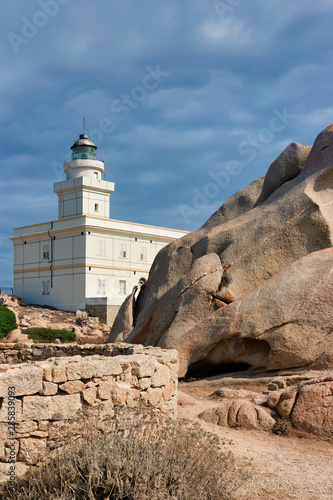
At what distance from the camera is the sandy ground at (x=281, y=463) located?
5.32 metres

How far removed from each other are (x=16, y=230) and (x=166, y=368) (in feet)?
126

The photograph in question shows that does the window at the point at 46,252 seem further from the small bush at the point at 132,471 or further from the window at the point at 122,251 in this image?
the small bush at the point at 132,471

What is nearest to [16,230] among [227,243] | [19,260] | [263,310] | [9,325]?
[19,260]

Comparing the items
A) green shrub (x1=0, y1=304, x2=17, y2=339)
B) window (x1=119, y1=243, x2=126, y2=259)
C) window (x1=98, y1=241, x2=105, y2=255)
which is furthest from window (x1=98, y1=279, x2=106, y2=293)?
green shrub (x1=0, y1=304, x2=17, y2=339)

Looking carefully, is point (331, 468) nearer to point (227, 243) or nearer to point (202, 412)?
point (202, 412)

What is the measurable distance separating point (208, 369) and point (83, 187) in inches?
1218

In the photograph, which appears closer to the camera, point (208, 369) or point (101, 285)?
point (208, 369)

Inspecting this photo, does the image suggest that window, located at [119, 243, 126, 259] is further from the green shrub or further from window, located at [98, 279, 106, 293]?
the green shrub

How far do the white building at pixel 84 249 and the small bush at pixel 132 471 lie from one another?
30640 millimetres

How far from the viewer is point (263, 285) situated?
11.7m

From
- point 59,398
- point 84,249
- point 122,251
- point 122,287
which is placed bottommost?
point 59,398

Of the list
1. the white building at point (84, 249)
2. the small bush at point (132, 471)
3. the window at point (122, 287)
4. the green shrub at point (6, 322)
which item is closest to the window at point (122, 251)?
the white building at point (84, 249)

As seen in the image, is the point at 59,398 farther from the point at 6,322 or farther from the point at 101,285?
the point at 101,285

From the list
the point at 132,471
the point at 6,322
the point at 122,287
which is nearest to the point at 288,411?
the point at 132,471
